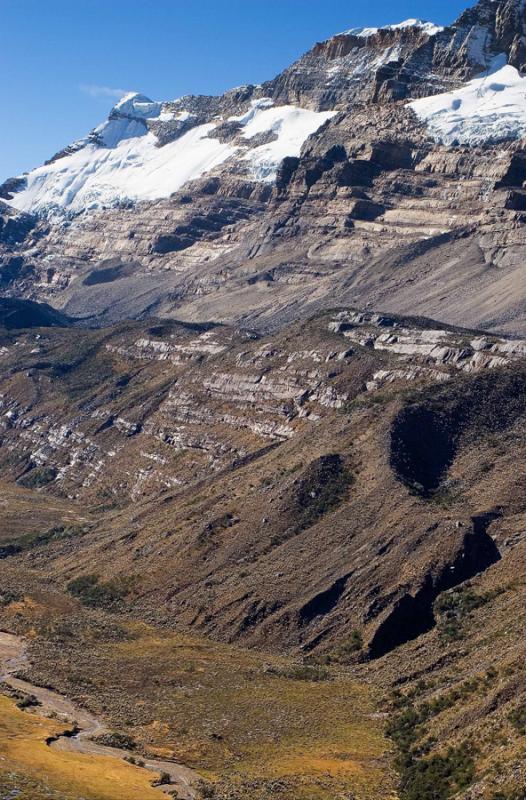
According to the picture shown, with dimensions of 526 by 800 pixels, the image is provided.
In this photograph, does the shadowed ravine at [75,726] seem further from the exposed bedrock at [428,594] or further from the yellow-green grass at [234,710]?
the exposed bedrock at [428,594]

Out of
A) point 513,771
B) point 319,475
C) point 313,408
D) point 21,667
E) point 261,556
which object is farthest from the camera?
point 313,408

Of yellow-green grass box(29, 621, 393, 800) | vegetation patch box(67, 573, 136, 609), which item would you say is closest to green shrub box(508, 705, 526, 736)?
yellow-green grass box(29, 621, 393, 800)

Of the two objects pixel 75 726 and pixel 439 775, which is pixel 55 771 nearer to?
pixel 75 726

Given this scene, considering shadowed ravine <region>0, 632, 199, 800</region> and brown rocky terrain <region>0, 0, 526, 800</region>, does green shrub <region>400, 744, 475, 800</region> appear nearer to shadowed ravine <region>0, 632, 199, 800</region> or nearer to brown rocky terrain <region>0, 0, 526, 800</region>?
brown rocky terrain <region>0, 0, 526, 800</region>

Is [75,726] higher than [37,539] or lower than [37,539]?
lower

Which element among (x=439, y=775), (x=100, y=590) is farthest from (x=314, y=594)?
(x=439, y=775)

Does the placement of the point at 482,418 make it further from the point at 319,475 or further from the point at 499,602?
the point at 499,602

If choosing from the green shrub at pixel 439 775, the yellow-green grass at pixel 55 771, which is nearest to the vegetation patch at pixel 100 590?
the yellow-green grass at pixel 55 771

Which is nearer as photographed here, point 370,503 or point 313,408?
point 370,503

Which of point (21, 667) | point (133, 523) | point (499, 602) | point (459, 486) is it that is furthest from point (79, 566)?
point (499, 602)
